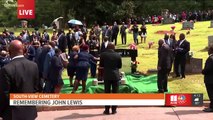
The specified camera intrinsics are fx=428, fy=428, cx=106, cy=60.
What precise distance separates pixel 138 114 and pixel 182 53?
558 centimetres

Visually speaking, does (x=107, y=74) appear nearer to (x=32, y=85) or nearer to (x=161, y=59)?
(x=161, y=59)

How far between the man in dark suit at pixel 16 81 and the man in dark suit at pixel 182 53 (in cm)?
1017

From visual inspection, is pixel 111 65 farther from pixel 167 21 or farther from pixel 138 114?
pixel 167 21

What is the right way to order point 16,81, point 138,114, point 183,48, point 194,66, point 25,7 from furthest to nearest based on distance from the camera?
1. point 25,7
2. point 194,66
3. point 183,48
4. point 138,114
5. point 16,81

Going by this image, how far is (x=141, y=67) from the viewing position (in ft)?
64.8

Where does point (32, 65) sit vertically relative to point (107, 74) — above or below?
above

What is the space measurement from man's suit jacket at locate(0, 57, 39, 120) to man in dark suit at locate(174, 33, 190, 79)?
1017 cm

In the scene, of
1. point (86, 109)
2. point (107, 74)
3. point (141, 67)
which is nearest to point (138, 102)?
point (107, 74)

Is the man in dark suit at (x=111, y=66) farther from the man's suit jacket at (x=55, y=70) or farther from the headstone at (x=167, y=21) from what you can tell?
the headstone at (x=167, y=21)

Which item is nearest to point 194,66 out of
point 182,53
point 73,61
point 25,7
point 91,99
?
point 182,53

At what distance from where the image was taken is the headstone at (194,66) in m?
16.7

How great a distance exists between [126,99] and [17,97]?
3211mm

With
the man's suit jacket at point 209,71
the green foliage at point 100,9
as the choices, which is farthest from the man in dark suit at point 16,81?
the green foliage at point 100,9

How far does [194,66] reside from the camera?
1695 cm
